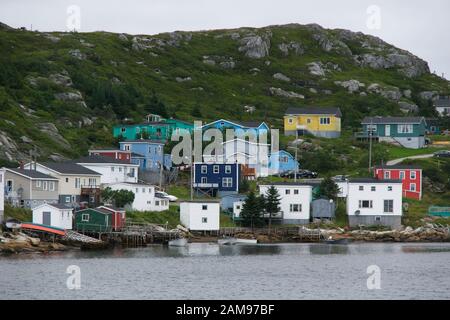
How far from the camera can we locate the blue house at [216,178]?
109 m

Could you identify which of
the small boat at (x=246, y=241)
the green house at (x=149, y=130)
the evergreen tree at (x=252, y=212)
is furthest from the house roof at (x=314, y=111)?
the small boat at (x=246, y=241)

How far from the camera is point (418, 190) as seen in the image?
112 meters

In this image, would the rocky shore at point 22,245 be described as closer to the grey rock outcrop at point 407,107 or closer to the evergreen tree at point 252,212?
the evergreen tree at point 252,212

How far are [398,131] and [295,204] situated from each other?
1716 inches

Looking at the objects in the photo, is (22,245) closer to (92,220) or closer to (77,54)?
(92,220)

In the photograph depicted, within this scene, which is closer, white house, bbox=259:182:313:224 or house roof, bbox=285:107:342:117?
white house, bbox=259:182:313:224

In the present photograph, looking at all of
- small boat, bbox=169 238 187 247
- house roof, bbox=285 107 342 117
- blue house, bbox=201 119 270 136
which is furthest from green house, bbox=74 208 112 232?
house roof, bbox=285 107 342 117

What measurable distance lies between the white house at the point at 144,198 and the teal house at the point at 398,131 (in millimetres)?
46355


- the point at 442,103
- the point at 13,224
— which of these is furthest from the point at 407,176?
the point at 442,103

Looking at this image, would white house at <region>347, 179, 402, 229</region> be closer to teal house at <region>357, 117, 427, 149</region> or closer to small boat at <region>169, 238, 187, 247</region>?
small boat at <region>169, 238, 187, 247</region>

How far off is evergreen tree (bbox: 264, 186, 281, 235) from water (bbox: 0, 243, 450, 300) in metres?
6.80

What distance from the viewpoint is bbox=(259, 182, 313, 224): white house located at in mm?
100688

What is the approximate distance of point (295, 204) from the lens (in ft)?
331
